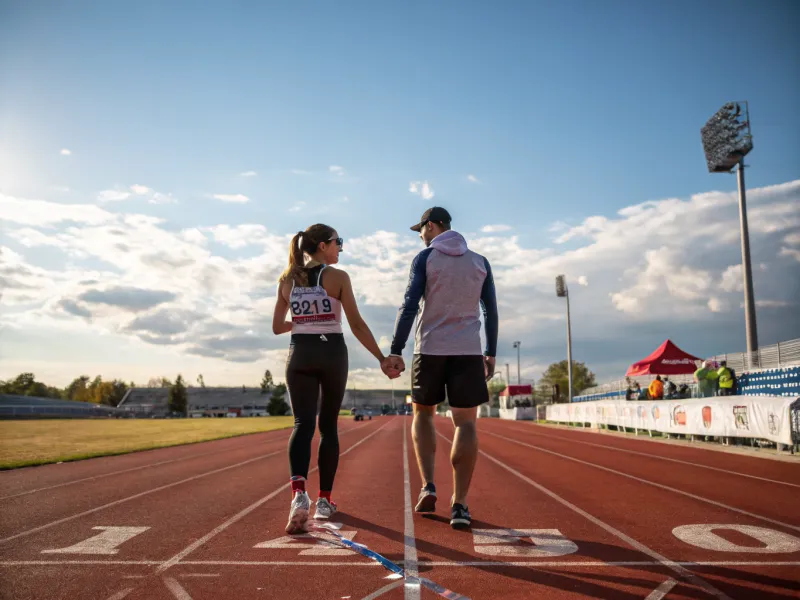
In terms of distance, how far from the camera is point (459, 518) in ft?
14.7

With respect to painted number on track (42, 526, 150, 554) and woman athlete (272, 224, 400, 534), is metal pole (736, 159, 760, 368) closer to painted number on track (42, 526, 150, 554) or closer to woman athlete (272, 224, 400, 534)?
woman athlete (272, 224, 400, 534)

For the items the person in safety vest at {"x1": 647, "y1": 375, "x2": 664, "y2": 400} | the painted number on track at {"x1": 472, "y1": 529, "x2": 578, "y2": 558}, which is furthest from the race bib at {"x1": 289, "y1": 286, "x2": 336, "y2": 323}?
the person in safety vest at {"x1": 647, "y1": 375, "x2": 664, "y2": 400}

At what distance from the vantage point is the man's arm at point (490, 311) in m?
5.04

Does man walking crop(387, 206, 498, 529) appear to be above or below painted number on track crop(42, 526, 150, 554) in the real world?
above

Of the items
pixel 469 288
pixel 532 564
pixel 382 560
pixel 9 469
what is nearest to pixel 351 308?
pixel 469 288

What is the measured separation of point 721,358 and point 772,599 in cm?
2216

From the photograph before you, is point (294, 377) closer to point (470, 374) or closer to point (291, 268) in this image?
point (291, 268)

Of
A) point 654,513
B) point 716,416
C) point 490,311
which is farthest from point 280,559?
point 716,416

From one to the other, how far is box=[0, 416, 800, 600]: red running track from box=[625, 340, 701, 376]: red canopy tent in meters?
16.1

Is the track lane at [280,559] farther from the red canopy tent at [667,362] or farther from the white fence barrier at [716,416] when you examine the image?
the red canopy tent at [667,362]

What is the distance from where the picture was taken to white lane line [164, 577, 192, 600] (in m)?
2.92

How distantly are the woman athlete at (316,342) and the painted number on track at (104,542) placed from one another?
1.26 metres

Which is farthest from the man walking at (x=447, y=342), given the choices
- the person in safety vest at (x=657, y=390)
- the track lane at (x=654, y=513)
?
the person in safety vest at (x=657, y=390)

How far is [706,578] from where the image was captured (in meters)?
3.15
